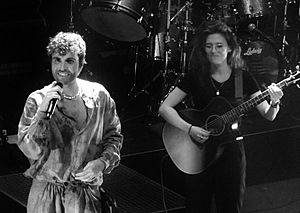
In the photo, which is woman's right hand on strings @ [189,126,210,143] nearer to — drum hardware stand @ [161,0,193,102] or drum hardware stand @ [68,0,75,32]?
drum hardware stand @ [161,0,193,102]

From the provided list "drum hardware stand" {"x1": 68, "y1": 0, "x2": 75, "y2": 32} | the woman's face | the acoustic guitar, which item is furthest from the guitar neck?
"drum hardware stand" {"x1": 68, "y1": 0, "x2": 75, "y2": 32}

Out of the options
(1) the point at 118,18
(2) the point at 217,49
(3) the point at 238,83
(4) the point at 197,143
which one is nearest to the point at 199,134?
(4) the point at 197,143

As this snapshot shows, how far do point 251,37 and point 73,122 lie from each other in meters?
1.15

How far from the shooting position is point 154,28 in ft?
13.7

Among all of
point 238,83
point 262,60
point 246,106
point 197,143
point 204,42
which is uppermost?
point 204,42

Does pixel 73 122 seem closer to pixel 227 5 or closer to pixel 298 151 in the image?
pixel 227 5

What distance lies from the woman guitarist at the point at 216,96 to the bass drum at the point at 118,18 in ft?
1.18

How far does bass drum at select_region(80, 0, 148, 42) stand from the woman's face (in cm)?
45

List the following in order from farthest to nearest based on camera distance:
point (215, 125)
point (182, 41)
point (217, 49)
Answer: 1. point (182, 41)
2. point (215, 125)
3. point (217, 49)

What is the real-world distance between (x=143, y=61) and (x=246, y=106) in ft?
2.06

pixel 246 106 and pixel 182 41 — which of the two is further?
pixel 182 41

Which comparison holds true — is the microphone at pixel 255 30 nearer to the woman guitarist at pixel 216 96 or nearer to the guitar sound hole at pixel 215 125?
the woman guitarist at pixel 216 96

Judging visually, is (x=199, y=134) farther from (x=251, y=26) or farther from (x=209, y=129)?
(x=251, y=26)

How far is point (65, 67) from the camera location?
10.5 feet
